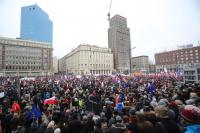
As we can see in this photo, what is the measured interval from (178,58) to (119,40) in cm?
4766

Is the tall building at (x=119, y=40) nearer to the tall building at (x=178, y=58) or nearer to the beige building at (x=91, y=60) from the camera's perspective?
the beige building at (x=91, y=60)

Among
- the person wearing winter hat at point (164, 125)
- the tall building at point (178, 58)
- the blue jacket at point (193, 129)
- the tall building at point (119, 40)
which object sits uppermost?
the tall building at point (119, 40)

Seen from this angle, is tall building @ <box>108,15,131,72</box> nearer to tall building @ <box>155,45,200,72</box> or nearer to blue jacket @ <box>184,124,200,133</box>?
tall building @ <box>155,45,200,72</box>

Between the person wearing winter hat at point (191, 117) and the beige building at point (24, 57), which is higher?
the beige building at point (24, 57)

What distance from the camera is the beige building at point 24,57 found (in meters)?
93.1

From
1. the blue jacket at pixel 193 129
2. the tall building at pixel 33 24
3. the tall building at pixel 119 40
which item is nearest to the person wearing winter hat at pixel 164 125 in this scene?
the blue jacket at pixel 193 129

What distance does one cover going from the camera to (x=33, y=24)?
122375mm

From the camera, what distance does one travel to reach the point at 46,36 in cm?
12681

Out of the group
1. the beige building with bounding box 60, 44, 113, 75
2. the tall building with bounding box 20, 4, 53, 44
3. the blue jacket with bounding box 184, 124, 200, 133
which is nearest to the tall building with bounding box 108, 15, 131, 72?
the beige building with bounding box 60, 44, 113, 75

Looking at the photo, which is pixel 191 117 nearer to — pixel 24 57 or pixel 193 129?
pixel 193 129

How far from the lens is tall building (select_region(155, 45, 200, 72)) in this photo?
322 ft

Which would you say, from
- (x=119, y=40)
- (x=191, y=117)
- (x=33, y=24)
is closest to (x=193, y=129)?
(x=191, y=117)

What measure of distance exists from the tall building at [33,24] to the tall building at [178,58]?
279ft

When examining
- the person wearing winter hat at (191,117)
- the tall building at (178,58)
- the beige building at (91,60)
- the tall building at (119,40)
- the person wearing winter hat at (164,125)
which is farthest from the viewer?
the tall building at (119,40)
